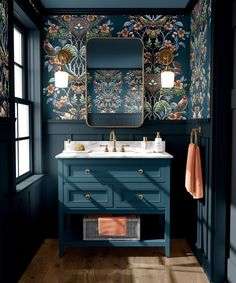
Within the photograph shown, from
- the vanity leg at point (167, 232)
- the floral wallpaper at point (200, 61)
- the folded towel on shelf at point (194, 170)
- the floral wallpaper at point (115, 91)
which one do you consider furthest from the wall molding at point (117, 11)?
the vanity leg at point (167, 232)

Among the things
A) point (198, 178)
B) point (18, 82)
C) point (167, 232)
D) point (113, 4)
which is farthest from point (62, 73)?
point (167, 232)

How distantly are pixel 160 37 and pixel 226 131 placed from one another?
1.46 m

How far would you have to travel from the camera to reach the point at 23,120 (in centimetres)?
351

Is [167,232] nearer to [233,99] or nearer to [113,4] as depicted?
[233,99]

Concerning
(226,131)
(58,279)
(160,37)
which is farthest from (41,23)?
(58,279)

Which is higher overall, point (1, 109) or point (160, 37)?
point (160, 37)

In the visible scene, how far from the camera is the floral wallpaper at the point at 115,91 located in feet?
Result: 12.2

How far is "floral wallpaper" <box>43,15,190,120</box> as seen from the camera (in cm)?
373

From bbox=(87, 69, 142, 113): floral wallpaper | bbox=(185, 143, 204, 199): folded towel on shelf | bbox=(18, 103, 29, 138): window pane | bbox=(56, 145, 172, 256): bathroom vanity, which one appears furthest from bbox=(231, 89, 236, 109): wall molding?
bbox=(18, 103, 29, 138): window pane

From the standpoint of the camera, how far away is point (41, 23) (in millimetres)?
3684

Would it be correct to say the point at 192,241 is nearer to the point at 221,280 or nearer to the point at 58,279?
the point at 221,280

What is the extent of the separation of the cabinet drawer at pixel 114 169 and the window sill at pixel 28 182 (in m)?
0.34

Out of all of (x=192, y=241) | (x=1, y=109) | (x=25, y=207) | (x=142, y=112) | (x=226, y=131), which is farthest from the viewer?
(x=142, y=112)

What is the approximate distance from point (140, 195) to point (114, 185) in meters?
0.25
